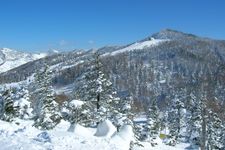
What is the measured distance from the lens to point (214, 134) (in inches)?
2906

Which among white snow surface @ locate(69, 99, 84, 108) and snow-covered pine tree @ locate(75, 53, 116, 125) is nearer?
white snow surface @ locate(69, 99, 84, 108)

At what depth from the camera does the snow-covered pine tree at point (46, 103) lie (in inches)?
1715

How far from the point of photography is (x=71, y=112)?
136 ft

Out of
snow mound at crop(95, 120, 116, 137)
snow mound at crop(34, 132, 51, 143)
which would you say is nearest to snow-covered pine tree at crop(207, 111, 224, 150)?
snow mound at crop(95, 120, 116, 137)

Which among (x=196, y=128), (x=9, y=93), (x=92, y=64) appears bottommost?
(x=196, y=128)

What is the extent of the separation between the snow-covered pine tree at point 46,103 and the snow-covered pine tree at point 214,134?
105 ft

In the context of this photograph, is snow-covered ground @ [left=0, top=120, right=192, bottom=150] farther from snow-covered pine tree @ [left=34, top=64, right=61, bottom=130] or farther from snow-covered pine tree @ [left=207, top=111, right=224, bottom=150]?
snow-covered pine tree @ [left=207, top=111, right=224, bottom=150]

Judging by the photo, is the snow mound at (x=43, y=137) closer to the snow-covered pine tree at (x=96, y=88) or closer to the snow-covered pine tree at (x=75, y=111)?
the snow-covered pine tree at (x=75, y=111)

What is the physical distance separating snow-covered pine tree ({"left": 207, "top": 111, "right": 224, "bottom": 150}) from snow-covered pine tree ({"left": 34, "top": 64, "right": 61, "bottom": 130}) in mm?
Answer: 31890

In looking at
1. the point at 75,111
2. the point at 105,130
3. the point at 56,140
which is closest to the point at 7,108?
the point at 75,111

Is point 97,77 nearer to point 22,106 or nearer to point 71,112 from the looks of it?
point 71,112

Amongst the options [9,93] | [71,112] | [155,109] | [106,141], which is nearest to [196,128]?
[155,109]

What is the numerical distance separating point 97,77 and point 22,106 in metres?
11.2

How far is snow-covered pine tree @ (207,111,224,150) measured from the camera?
71.2 metres
